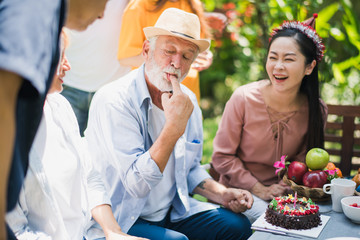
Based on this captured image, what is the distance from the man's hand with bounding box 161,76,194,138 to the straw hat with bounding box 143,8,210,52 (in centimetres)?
38

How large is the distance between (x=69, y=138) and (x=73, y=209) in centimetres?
32

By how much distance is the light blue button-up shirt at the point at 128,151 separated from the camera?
7.13 feet

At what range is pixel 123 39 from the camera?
320cm

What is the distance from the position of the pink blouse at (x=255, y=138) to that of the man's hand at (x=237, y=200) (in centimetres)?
28

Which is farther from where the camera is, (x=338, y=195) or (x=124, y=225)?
(x=124, y=225)

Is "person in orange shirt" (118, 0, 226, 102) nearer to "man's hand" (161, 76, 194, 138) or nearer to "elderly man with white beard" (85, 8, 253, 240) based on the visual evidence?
"elderly man with white beard" (85, 8, 253, 240)

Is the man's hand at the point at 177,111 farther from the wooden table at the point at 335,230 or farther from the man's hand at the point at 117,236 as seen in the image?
the wooden table at the point at 335,230

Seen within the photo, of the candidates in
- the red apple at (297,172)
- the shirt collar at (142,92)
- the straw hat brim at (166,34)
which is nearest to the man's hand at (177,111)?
the shirt collar at (142,92)

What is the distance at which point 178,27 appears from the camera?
241 centimetres

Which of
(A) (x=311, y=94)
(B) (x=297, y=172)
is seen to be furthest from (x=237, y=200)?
(A) (x=311, y=94)

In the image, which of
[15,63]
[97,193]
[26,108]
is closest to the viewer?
[15,63]

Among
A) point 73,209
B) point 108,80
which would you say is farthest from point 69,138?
point 108,80

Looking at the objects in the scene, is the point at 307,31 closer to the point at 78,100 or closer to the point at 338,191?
the point at 338,191

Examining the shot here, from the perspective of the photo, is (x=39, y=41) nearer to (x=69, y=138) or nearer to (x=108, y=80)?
(x=69, y=138)
